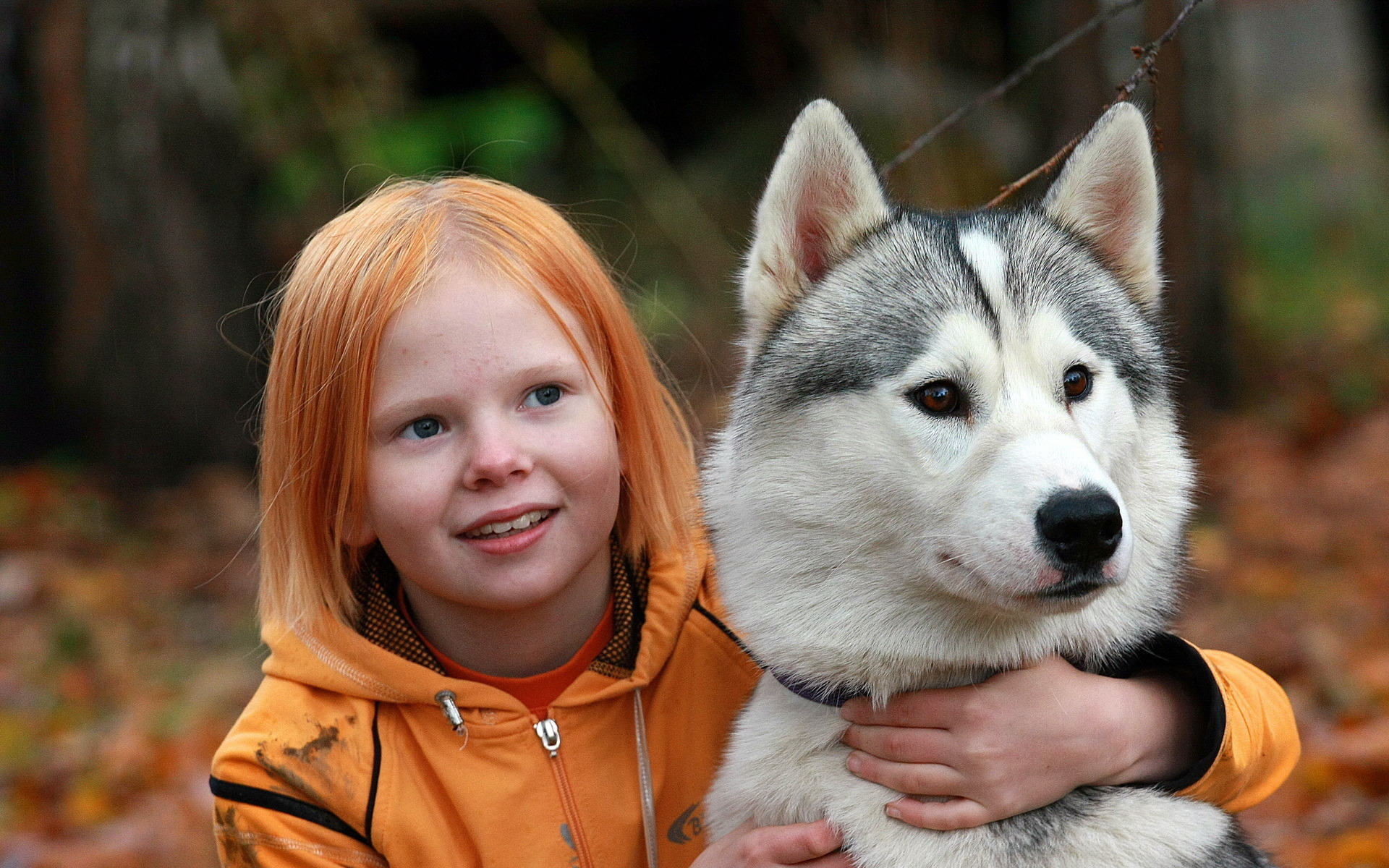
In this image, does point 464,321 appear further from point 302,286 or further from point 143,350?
point 143,350

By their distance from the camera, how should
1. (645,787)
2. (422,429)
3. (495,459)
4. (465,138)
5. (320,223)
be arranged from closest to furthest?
(495,459)
(422,429)
(645,787)
(465,138)
(320,223)

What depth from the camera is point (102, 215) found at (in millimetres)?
6668

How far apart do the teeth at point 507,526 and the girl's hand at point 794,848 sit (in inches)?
29.7

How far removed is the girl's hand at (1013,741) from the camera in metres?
2.04

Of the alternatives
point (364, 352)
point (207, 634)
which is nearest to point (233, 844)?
point (364, 352)

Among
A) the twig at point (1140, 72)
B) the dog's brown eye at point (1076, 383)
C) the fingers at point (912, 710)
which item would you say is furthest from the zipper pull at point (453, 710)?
the twig at point (1140, 72)

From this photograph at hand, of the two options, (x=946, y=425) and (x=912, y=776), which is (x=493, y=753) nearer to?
(x=912, y=776)

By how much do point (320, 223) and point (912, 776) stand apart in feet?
23.6

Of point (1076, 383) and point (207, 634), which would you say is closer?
point (1076, 383)

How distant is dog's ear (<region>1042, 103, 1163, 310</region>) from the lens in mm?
2404

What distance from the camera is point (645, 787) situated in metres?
2.47

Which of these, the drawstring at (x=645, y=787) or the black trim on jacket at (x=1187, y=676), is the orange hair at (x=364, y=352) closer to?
the drawstring at (x=645, y=787)

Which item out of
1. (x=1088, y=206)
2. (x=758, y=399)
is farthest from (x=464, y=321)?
(x=1088, y=206)

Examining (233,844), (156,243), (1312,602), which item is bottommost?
(1312,602)
